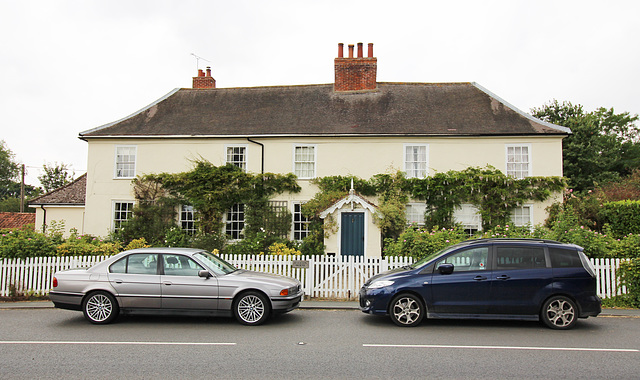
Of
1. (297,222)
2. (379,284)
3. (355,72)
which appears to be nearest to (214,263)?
(379,284)

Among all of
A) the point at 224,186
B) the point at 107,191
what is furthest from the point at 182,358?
the point at 107,191

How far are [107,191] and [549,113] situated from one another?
33945 mm

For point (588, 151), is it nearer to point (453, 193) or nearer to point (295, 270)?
point (453, 193)

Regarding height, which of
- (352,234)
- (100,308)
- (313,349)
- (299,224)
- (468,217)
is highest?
(468,217)

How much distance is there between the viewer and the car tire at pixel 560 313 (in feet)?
26.7

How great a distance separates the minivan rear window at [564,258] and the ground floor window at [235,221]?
1277 cm

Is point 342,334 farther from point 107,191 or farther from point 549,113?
point 549,113

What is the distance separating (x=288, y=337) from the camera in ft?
24.7

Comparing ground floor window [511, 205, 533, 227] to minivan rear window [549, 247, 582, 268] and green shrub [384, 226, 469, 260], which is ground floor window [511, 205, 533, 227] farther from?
minivan rear window [549, 247, 582, 268]

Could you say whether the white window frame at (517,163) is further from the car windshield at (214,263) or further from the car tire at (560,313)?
the car windshield at (214,263)

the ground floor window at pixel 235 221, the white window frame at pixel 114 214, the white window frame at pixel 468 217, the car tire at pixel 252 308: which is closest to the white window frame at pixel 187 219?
the ground floor window at pixel 235 221

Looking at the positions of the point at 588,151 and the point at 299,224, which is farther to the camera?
the point at 588,151

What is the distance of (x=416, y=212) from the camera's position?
1773 cm

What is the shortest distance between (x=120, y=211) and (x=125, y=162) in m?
2.18
